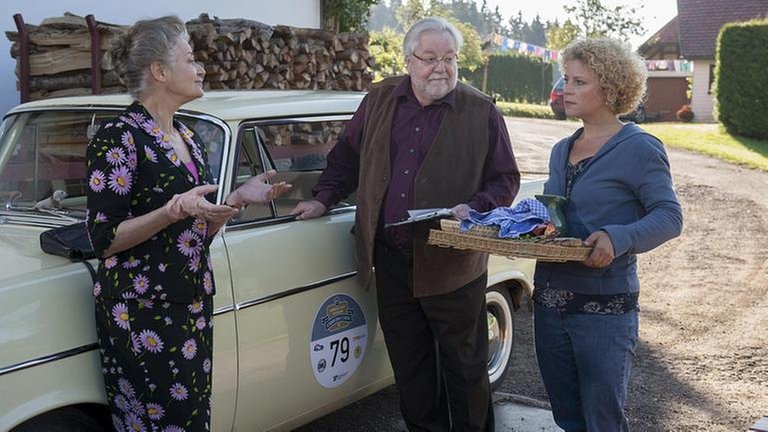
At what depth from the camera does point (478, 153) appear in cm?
380

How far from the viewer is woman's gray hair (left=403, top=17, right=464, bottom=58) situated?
3792mm

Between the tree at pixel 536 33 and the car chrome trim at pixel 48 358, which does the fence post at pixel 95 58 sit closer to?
the car chrome trim at pixel 48 358

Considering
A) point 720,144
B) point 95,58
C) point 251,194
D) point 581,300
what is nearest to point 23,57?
point 95,58

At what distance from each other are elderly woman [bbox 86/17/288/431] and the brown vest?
3.02ft

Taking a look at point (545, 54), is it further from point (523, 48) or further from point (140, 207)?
point (140, 207)

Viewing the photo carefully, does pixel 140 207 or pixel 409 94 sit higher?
pixel 409 94

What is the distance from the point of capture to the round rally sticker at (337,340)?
3.83 meters

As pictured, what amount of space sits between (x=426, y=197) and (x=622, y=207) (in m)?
0.85

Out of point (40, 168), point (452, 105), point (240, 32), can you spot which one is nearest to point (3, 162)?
point (40, 168)

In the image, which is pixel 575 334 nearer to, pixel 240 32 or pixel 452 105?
pixel 452 105

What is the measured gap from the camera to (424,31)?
379 cm

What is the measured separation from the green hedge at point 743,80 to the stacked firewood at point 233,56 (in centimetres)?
1341

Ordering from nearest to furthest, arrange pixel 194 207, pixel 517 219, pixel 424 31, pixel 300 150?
pixel 194 207 < pixel 517 219 < pixel 424 31 < pixel 300 150

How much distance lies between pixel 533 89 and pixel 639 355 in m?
38.5
